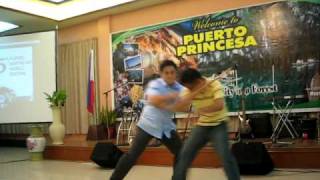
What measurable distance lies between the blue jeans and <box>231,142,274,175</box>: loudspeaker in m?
1.62

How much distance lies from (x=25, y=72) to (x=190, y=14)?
3230 millimetres

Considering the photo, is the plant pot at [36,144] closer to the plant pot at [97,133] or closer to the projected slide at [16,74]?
the projected slide at [16,74]

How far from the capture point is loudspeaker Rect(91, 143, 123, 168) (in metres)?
5.44

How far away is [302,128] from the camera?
5.96 metres

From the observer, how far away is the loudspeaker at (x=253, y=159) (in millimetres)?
4414

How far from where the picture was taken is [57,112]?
275 inches

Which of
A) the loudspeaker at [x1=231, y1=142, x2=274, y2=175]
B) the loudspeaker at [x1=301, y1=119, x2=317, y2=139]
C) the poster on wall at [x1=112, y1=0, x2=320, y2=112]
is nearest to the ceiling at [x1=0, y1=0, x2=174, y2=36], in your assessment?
the poster on wall at [x1=112, y1=0, x2=320, y2=112]

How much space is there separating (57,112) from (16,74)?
1055mm

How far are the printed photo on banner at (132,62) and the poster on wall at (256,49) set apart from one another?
29 cm

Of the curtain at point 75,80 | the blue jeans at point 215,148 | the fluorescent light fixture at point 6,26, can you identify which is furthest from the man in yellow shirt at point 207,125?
the fluorescent light fixture at point 6,26

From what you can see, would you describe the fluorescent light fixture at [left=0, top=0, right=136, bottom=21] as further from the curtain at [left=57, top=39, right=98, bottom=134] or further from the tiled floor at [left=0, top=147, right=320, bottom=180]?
the tiled floor at [left=0, top=147, right=320, bottom=180]

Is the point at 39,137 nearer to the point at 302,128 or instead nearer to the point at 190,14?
the point at 190,14

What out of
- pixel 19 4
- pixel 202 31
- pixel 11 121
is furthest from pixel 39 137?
pixel 202 31

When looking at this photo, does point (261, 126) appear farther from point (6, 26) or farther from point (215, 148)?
point (6, 26)
